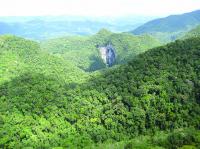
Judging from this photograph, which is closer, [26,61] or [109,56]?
[26,61]

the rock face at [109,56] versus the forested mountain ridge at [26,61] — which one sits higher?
the forested mountain ridge at [26,61]

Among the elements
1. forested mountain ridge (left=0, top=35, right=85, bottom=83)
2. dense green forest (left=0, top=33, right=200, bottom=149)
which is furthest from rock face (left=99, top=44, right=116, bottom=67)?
dense green forest (left=0, top=33, right=200, bottom=149)

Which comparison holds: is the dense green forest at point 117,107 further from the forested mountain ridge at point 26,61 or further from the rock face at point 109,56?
the rock face at point 109,56

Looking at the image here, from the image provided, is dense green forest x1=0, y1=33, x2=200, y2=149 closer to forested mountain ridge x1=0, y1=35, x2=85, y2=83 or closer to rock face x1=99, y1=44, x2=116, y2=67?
forested mountain ridge x1=0, y1=35, x2=85, y2=83

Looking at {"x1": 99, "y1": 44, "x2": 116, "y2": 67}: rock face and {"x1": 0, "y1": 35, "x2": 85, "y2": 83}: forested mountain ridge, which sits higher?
{"x1": 0, "y1": 35, "x2": 85, "y2": 83}: forested mountain ridge

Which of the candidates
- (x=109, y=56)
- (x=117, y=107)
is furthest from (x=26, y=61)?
(x=109, y=56)

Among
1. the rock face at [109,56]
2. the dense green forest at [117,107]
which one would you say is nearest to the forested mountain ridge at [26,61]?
the dense green forest at [117,107]

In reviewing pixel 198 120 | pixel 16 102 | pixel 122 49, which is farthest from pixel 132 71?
pixel 122 49

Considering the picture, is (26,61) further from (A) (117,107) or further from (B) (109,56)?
(B) (109,56)

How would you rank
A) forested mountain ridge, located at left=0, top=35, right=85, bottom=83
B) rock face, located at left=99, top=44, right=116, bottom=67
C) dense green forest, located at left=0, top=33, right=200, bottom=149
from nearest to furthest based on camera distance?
1. dense green forest, located at left=0, top=33, right=200, bottom=149
2. forested mountain ridge, located at left=0, top=35, right=85, bottom=83
3. rock face, located at left=99, top=44, right=116, bottom=67
